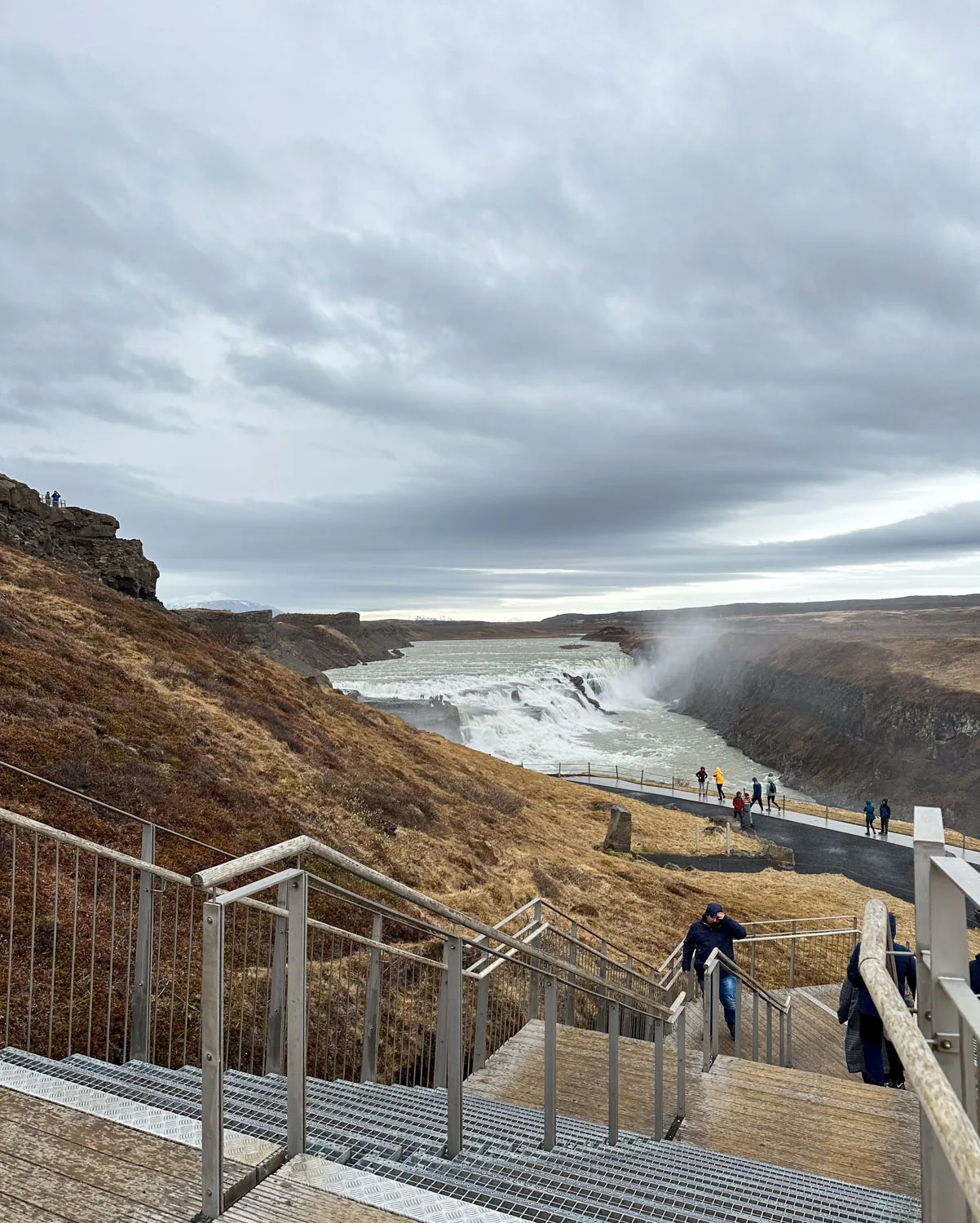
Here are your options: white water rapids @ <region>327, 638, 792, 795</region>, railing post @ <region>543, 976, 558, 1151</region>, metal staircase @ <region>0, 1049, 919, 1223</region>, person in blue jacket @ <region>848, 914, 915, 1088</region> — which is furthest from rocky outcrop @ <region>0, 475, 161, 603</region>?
person in blue jacket @ <region>848, 914, 915, 1088</region>

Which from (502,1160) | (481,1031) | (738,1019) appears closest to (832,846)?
(738,1019)

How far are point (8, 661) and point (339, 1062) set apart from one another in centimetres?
1187

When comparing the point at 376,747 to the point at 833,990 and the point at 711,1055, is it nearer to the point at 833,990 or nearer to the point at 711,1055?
the point at 833,990

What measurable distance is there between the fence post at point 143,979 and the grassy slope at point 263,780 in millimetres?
6327

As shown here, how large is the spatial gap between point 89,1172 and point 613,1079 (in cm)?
412

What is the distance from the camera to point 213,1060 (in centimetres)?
253

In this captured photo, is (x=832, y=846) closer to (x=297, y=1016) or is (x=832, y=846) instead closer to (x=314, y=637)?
(x=297, y=1016)

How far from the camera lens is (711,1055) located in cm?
837

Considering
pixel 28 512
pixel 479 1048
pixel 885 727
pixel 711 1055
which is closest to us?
pixel 479 1048

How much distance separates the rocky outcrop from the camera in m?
30.1

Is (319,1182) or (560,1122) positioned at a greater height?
(319,1182)

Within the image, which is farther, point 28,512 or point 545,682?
point 545,682

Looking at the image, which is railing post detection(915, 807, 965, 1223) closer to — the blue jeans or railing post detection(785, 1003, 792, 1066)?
the blue jeans

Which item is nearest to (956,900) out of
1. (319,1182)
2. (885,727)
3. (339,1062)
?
(319,1182)
